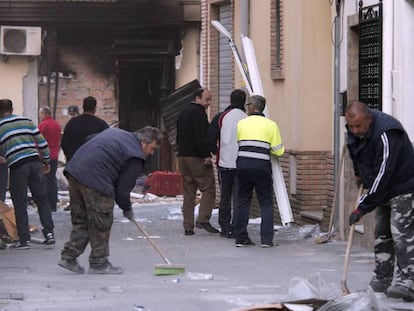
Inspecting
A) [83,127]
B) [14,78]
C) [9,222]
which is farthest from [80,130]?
[14,78]

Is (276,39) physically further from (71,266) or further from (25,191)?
(71,266)

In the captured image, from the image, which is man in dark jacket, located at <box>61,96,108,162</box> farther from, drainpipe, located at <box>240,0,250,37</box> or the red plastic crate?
the red plastic crate

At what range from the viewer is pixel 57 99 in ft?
84.0

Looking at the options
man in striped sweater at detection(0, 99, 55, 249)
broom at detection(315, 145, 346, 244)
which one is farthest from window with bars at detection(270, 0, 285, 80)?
man in striped sweater at detection(0, 99, 55, 249)

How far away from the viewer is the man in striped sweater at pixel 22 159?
14266 mm

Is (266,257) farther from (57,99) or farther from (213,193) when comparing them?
(57,99)

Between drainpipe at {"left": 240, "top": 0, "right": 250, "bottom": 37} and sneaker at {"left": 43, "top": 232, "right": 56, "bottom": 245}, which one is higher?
drainpipe at {"left": 240, "top": 0, "right": 250, "bottom": 37}

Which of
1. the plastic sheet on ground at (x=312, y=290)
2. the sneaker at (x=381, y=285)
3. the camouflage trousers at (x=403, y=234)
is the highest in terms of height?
the camouflage trousers at (x=403, y=234)

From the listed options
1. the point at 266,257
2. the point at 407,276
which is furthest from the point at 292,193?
the point at 407,276

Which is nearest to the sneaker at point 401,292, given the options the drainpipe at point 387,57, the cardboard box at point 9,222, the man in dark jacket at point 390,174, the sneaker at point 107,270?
the man in dark jacket at point 390,174

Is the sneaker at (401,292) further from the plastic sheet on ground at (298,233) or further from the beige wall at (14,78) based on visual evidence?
the beige wall at (14,78)

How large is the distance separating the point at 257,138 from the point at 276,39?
4.15m

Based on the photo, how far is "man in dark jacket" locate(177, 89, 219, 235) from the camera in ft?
51.5

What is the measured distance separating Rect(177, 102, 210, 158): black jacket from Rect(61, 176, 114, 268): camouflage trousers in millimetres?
4044
